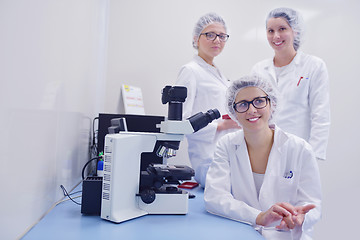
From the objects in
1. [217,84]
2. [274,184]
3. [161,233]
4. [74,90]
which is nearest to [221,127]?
[217,84]

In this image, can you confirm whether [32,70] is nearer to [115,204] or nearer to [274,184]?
[115,204]

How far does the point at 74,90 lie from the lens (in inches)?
61.0

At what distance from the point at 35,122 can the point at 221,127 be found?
117cm

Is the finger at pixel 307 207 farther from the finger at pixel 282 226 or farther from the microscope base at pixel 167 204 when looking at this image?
the microscope base at pixel 167 204

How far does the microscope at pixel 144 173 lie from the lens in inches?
41.0

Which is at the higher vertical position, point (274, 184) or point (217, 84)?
point (217, 84)

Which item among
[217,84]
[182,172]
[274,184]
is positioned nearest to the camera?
[182,172]

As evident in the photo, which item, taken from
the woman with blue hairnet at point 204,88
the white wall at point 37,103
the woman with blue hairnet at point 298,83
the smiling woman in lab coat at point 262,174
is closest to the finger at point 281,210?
the smiling woman in lab coat at point 262,174

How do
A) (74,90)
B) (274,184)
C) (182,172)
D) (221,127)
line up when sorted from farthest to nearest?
(221,127) < (74,90) < (274,184) < (182,172)

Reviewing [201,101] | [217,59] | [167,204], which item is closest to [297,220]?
[167,204]

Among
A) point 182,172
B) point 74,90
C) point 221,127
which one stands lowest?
point 182,172

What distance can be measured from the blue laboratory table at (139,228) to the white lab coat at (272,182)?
0.12 metres

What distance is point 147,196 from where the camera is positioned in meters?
1.11

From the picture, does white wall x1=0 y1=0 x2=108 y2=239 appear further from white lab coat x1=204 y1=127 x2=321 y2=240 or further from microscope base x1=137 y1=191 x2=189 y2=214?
white lab coat x1=204 y1=127 x2=321 y2=240
